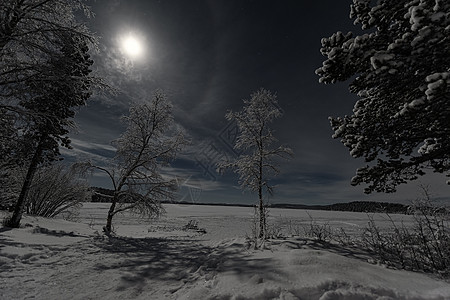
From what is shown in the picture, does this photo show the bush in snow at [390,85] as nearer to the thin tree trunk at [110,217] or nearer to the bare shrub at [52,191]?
the thin tree trunk at [110,217]

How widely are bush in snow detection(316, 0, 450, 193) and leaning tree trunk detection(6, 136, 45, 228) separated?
13016 millimetres

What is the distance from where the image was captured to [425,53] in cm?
337

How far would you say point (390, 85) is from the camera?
450 cm

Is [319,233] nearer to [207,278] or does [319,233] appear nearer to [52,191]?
[207,278]

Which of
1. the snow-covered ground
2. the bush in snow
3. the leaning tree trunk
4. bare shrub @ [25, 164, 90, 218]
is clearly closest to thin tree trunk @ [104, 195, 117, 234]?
the leaning tree trunk

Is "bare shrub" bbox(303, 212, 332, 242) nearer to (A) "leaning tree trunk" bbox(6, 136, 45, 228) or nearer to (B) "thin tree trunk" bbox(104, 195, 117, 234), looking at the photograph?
(B) "thin tree trunk" bbox(104, 195, 117, 234)

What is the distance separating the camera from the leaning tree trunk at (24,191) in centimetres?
903

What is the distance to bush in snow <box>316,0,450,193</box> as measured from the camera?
3398 mm

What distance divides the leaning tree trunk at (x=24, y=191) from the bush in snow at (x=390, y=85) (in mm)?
13016

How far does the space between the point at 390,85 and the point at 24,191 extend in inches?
573

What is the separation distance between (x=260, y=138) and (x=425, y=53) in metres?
8.31

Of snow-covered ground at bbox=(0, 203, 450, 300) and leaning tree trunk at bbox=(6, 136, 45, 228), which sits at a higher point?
leaning tree trunk at bbox=(6, 136, 45, 228)

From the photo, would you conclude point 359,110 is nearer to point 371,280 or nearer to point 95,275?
point 371,280

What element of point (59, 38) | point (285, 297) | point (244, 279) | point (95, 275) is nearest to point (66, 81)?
point (59, 38)
